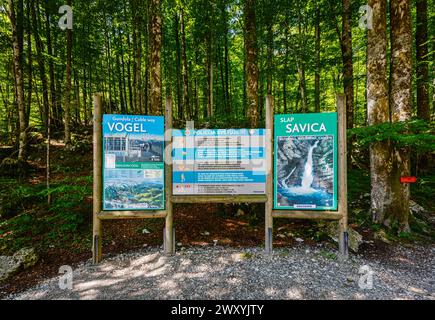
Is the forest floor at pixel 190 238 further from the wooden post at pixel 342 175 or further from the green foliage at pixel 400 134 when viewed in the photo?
the green foliage at pixel 400 134

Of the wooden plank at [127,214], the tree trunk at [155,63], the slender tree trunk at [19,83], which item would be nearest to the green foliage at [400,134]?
the wooden plank at [127,214]

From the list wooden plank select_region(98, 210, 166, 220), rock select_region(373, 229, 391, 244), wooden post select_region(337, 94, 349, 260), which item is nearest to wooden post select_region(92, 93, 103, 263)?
wooden plank select_region(98, 210, 166, 220)

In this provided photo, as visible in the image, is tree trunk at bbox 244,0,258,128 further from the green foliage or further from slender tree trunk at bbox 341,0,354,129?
slender tree trunk at bbox 341,0,354,129

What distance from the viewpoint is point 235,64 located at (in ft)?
86.9

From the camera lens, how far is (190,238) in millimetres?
5496

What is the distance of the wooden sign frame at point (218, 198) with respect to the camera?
4430 mm

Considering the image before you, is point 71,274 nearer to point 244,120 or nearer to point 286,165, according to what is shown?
point 286,165

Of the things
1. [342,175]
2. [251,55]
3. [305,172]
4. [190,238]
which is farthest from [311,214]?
[251,55]

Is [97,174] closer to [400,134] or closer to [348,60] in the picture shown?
[400,134]

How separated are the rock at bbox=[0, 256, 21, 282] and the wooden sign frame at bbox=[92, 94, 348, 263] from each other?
1567 millimetres

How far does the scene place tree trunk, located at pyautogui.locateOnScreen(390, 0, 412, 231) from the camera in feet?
17.7

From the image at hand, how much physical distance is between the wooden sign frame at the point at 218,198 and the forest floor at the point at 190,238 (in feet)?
1.35
